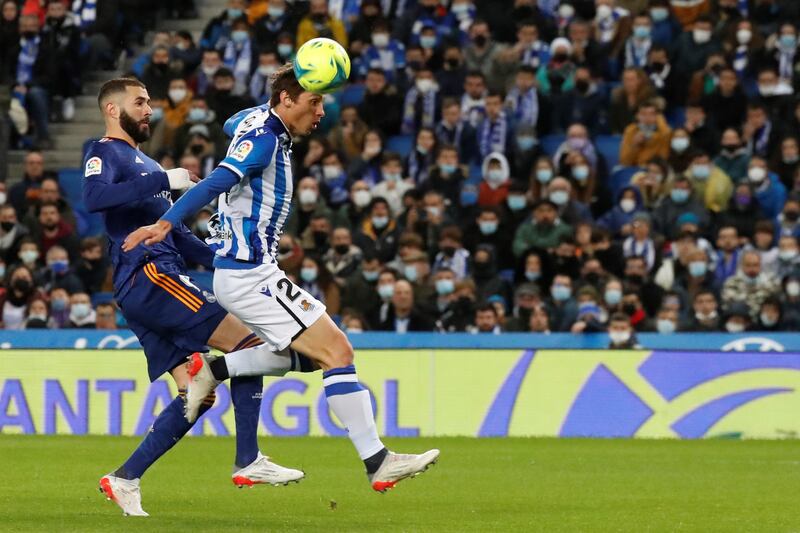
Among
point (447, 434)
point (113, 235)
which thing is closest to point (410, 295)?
point (447, 434)

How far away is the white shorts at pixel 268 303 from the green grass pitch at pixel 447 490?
1018 mm

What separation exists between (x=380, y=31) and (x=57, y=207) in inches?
197

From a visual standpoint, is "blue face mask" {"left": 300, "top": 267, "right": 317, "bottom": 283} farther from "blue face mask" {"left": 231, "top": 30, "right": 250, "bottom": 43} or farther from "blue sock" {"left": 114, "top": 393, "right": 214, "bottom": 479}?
"blue sock" {"left": 114, "top": 393, "right": 214, "bottom": 479}

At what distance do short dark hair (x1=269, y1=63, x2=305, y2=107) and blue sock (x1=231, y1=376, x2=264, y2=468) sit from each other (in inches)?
62.7

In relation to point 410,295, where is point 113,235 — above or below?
above

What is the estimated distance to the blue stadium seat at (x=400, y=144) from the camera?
2211cm

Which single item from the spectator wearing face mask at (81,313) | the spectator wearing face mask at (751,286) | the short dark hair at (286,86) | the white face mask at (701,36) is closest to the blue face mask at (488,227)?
the spectator wearing face mask at (751,286)

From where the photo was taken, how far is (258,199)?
870cm

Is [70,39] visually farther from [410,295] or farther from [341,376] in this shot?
[341,376]

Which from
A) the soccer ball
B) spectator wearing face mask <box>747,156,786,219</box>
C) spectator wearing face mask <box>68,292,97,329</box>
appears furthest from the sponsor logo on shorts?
spectator wearing face mask <box>747,156,786,219</box>

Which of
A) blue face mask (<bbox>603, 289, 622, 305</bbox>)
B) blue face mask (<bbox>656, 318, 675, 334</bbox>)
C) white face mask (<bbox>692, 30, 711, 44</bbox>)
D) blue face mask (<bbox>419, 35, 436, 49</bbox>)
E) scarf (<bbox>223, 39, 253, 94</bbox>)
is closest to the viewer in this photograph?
blue face mask (<bbox>656, 318, 675, 334</bbox>)

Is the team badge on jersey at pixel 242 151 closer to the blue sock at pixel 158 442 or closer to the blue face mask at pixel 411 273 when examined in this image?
the blue sock at pixel 158 442

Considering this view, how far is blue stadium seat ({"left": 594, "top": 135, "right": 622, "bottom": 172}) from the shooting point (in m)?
21.3

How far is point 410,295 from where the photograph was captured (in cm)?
1858
